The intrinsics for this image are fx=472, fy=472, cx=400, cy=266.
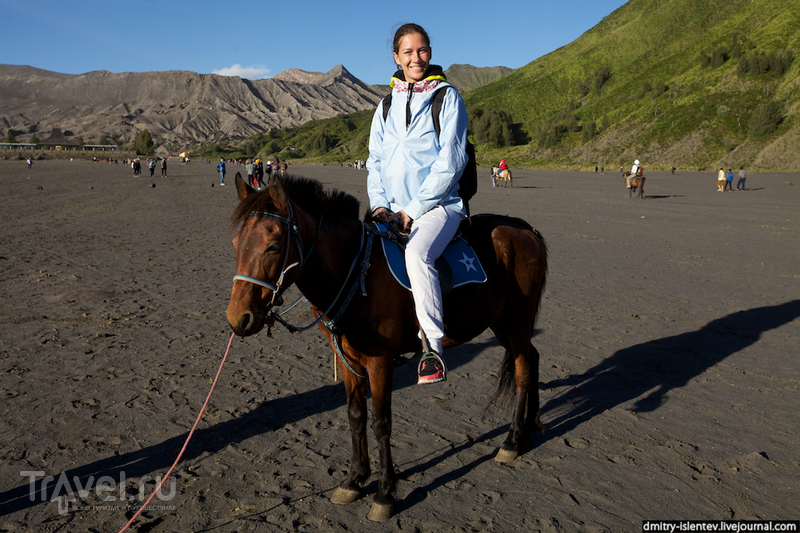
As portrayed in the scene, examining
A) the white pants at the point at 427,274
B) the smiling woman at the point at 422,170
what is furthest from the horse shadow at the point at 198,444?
the white pants at the point at 427,274

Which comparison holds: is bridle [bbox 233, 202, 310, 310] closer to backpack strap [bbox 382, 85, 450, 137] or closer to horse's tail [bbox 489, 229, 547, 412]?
backpack strap [bbox 382, 85, 450, 137]

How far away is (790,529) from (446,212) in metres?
3.05

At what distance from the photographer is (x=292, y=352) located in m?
6.27

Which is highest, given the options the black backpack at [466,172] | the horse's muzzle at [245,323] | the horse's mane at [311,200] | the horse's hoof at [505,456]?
the black backpack at [466,172]

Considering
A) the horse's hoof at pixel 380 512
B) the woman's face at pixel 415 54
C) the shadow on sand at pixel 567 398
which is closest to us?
the horse's hoof at pixel 380 512

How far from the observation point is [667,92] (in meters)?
76.6

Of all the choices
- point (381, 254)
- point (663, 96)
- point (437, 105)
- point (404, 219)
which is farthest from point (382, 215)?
point (663, 96)

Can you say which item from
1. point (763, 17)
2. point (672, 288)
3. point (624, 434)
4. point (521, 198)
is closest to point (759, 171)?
point (521, 198)

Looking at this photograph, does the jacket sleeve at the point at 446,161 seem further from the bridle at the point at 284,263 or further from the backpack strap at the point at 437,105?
the bridle at the point at 284,263

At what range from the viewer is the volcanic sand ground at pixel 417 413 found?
3.32 meters

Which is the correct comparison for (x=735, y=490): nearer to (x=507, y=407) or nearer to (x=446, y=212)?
(x=507, y=407)

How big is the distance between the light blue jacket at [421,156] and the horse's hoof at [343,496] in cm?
202

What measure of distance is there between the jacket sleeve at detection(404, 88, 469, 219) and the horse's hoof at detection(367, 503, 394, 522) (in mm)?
1990

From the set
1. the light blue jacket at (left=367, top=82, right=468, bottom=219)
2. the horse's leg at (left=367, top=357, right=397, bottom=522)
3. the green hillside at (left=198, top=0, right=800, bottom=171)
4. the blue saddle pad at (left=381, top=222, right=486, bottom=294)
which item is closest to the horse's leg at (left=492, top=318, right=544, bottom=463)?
the blue saddle pad at (left=381, top=222, right=486, bottom=294)
